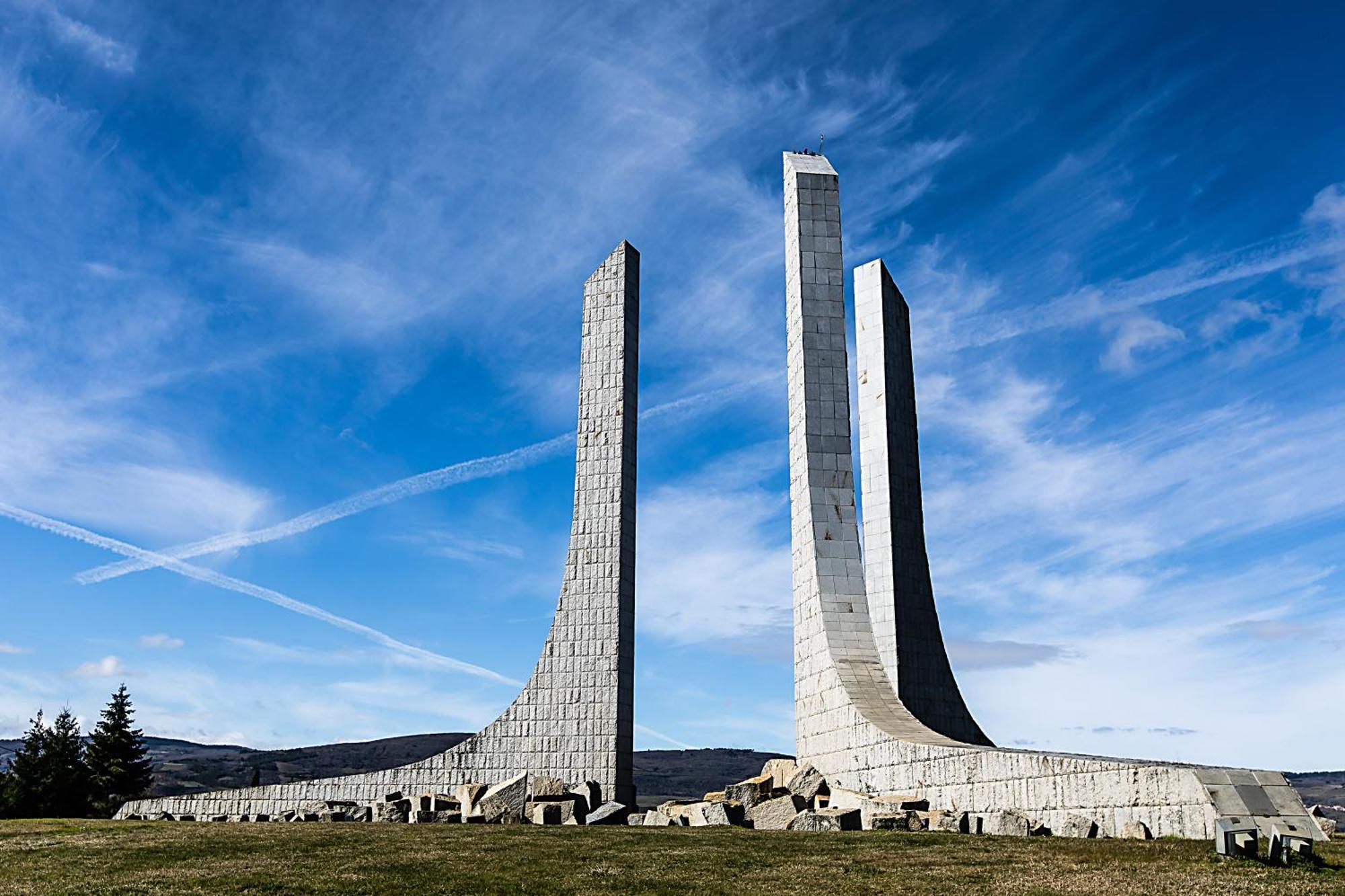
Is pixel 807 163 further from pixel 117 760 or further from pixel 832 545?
pixel 117 760

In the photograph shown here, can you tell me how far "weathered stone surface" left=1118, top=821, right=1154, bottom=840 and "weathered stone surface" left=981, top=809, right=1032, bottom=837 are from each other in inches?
37.6

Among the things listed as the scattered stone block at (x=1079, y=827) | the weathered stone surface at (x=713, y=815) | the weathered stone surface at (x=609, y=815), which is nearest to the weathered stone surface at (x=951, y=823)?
the scattered stone block at (x=1079, y=827)

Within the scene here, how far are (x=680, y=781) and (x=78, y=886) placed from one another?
51.4 metres

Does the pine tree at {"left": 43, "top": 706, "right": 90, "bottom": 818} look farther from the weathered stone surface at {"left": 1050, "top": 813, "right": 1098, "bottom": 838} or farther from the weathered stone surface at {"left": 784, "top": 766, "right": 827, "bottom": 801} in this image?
the weathered stone surface at {"left": 1050, "top": 813, "right": 1098, "bottom": 838}

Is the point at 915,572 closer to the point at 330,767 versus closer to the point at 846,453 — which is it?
the point at 846,453

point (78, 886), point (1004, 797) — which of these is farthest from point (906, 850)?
point (78, 886)

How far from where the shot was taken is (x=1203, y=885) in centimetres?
843

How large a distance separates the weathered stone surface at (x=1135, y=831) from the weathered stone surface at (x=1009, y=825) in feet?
3.14

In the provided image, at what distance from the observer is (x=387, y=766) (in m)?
57.2

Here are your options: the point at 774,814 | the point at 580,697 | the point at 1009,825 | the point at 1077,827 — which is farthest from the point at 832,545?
the point at 1077,827

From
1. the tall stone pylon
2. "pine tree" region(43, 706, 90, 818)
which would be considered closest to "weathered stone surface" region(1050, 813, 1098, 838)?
the tall stone pylon

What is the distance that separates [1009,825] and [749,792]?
4701mm

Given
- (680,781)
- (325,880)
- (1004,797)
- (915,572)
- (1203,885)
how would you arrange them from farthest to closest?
(680,781)
(915,572)
(1004,797)
(325,880)
(1203,885)

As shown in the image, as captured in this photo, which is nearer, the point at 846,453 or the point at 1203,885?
the point at 1203,885
